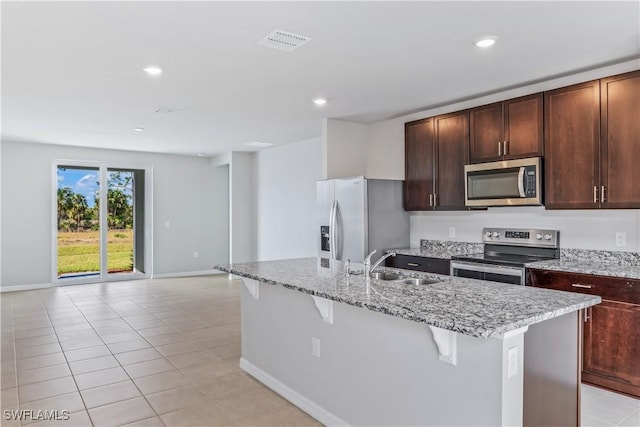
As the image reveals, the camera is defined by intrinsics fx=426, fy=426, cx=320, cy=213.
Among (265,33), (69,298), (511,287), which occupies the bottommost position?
(69,298)

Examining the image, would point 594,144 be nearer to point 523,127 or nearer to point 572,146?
point 572,146

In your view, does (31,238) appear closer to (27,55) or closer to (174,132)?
(174,132)

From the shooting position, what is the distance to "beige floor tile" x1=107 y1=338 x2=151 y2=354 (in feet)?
13.2

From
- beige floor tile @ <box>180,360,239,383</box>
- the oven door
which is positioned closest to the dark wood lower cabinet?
the oven door

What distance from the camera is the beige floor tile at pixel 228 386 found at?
120 inches

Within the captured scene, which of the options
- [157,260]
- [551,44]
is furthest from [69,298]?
[551,44]

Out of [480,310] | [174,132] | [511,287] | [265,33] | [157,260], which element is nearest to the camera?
[480,310]

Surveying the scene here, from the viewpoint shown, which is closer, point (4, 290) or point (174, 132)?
point (174, 132)

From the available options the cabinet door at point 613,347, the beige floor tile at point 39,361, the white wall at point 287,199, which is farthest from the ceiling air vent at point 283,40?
the white wall at point 287,199

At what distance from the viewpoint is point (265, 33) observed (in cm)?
267

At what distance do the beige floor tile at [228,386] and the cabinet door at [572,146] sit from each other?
9.33 ft

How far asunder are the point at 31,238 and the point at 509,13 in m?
7.66

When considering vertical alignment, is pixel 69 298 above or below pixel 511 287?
below

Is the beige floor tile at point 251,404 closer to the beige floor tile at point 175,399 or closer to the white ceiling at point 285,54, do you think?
the beige floor tile at point 175,399
